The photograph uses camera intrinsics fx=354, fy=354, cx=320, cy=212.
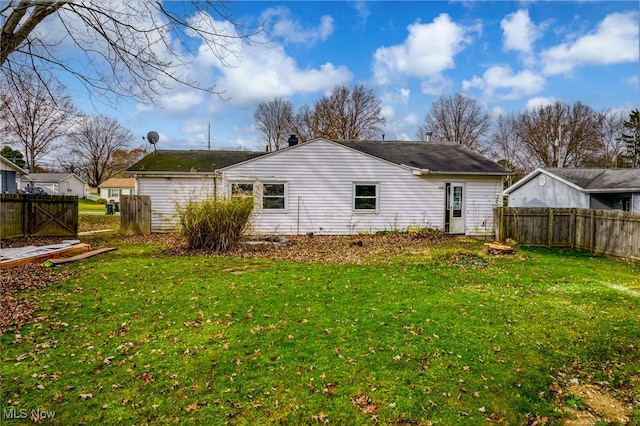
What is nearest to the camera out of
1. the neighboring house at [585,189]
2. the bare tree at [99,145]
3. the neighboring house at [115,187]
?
the neighboring house at [585,189]

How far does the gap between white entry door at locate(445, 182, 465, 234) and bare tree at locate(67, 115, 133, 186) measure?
52.0 metres

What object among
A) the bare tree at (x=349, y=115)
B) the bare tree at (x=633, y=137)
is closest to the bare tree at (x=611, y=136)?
the bare tree at (x=633, y=137)

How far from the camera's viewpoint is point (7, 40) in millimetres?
4551

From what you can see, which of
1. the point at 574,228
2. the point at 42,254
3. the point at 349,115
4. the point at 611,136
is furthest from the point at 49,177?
the point at 611,136

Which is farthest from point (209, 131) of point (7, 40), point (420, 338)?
point (420, 338)

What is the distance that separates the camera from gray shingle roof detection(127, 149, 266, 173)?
628 inches

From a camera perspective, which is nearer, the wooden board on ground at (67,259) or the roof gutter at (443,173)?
the wooden board on ground at (67,259)

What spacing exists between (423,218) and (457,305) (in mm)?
9799

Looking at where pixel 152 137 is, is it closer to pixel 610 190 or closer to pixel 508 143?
pixel 610 190

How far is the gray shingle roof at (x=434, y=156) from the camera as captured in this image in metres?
A: 15.2

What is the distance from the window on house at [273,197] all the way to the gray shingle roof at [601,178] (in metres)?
15.7

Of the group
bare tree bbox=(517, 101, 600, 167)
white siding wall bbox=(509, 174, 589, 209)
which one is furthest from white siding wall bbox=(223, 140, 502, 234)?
bare tree bbox=(517, 101, 600, 167)

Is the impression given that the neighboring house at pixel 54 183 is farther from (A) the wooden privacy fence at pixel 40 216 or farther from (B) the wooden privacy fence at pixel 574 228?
(B) the wooden privacy fence at pixel 574 228

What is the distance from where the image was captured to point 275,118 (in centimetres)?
3859
